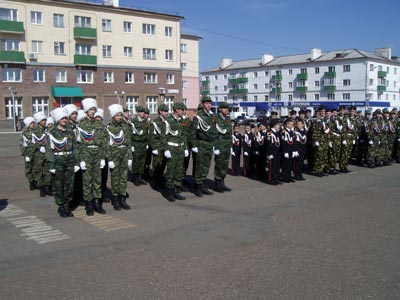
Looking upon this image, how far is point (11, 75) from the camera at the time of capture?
149 ft

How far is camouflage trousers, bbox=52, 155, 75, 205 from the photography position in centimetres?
774

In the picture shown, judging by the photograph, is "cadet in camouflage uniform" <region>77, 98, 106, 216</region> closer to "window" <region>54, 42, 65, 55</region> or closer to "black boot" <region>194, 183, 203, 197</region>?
"black boot" <region>194, 183, 203, 197</region>

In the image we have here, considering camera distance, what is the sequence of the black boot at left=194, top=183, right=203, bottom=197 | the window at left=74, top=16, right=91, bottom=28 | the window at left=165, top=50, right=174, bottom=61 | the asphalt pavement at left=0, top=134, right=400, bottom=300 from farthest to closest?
the window at left=165, top=50, right=174, bottom=61
the window at left=74, top=16, right=91, bottom=28
the black boot at left=194, top=183, right=203, bottom=197
the asphalt pavement at left=0, top=134, right=400, bottom=300

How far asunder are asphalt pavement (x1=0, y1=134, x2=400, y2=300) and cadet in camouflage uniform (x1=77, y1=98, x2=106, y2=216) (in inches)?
17.2

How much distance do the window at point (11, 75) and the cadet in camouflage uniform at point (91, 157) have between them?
137 ft

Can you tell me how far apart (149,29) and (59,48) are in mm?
12412

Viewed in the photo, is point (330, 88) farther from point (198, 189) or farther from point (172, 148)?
point (172, 148)

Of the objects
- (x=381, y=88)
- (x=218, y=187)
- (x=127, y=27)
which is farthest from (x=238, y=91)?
(x=218, y=187)

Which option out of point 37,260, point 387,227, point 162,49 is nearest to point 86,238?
point 37,260

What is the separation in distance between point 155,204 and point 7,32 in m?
42.6

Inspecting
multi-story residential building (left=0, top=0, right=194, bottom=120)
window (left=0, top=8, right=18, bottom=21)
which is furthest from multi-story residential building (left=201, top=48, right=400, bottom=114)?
window (left=0, top=8, right=18, bottom=21)

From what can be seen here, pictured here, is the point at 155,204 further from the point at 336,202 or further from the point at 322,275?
the point at 322,275

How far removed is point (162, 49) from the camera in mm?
56594

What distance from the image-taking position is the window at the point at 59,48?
48.4 meters
